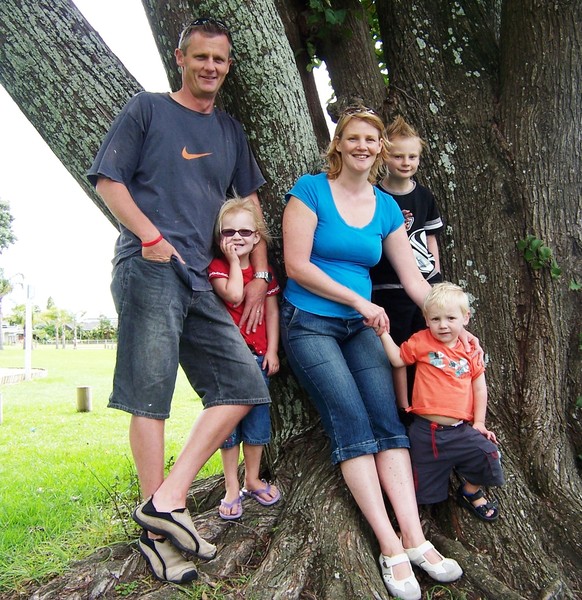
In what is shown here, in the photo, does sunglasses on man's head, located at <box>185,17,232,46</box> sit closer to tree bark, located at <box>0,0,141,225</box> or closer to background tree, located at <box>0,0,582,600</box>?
background tree, located at <box>0,0,582,600</box>

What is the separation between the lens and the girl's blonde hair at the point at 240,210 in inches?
129

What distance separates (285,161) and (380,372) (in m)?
1.32

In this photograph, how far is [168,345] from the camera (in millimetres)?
2930

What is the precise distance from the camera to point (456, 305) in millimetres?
3240

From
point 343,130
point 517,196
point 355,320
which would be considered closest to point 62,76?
point 343,130

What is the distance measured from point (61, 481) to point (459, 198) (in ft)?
14.4

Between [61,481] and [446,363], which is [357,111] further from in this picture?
[61,481]

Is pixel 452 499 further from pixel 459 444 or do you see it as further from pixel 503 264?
pixel 503 264

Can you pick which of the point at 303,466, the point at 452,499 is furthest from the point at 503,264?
the point at 303,466

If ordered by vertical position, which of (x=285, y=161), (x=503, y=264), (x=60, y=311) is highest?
(x=285, y=161)

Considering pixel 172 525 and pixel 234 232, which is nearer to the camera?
pixel 172 525

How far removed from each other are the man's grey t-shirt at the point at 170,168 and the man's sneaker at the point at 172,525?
1070mm

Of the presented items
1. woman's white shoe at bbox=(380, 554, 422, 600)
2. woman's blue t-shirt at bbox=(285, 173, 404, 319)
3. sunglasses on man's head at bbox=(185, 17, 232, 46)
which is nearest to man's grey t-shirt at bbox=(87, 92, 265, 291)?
sunglasses on man's head at bbox=(185, 17, 232, 46)

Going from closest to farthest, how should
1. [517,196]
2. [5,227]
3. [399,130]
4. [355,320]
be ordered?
1. [355,320]
2. [399,130]
3. [517,196]
4. [5,227]
